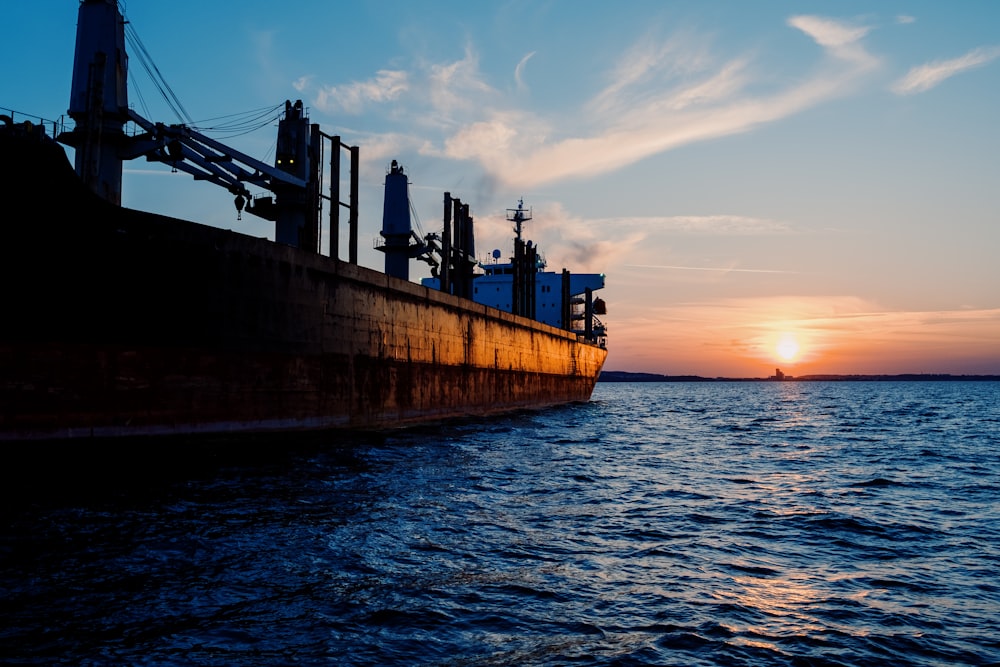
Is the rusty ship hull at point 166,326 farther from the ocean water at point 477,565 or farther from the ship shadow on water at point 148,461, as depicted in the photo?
the ocean water at point 477,565

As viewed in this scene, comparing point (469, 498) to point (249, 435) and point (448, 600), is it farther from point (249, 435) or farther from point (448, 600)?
point (249, 435)

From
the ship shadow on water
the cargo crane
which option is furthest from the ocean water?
the cargo crane

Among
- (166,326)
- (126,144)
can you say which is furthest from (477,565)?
(126,144)

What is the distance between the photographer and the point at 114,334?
10219mm

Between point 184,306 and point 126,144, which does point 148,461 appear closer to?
point 184,306

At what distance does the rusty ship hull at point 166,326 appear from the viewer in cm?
944

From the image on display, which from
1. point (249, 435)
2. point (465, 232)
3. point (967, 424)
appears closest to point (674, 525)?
point (249, 435)

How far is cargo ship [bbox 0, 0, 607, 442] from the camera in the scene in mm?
9523

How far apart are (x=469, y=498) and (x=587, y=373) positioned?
3696 centimetres

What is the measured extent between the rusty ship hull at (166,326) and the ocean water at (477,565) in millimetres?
839

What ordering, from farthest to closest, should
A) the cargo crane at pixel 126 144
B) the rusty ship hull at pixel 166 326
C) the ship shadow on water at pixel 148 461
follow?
the cargo crane at pixel 126 144, the rusty ship hull at pixel 166 326, the ship shadow on water at pixel 148 461

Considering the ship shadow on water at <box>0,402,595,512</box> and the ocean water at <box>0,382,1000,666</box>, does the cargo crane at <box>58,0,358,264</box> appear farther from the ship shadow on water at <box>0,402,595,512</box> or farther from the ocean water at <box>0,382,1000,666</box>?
the ocean water at <box>0,382,1000,666</box>

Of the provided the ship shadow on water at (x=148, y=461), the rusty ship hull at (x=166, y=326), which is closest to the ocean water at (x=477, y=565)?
the ship shadow on water at (x=148, y=461)

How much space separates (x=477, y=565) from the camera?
5.21 m
